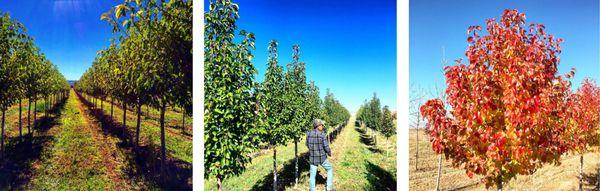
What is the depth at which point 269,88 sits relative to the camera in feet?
16.9

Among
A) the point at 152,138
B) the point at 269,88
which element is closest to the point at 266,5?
the point at 269,88

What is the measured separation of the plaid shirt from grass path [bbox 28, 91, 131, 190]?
1.82 metres

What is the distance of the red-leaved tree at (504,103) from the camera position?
3.65 m

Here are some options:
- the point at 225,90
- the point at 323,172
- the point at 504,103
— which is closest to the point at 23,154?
the point at 225,90

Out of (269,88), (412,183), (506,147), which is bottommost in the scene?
(412,183)

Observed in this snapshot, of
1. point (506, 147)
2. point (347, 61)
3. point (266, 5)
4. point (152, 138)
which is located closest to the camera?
point (506, 147)

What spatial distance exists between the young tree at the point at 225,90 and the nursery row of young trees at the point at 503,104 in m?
1.68

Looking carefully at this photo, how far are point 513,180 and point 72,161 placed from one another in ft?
14.6

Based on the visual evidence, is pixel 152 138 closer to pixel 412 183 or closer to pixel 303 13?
pixel 303 13

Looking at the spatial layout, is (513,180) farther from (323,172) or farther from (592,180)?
(323,172)

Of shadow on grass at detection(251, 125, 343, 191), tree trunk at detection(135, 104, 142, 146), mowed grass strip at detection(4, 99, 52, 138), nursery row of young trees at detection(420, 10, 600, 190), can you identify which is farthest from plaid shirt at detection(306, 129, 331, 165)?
mowed grass strip at detection(4, 99, 52, 138)

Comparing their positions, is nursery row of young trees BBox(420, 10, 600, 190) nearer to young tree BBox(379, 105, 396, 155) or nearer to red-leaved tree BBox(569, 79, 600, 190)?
red-leaved tree BBox(569, 79, 600, 190)

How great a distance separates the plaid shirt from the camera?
15.9ft

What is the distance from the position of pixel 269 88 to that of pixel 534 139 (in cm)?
265
